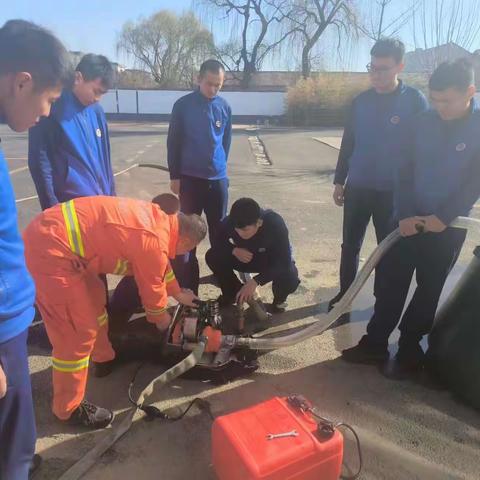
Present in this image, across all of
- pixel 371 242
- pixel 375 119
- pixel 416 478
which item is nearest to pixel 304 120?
pixel 371 242

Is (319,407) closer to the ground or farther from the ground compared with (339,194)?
closer to the ground

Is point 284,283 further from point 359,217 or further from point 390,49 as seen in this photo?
point 390,49

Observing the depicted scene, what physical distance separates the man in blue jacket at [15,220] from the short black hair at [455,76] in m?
1.97

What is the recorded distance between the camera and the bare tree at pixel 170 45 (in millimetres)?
40969

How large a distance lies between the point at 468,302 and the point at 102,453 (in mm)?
2173

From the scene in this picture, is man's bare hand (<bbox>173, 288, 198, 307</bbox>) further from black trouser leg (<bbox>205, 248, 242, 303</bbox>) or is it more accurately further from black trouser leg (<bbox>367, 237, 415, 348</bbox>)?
black trouser leg (<bbox>367, 237, 415, 348</bbox>)

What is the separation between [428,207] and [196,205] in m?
1.95

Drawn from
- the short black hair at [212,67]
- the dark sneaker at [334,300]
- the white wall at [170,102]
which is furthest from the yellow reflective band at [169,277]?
the white wall at [170,102]

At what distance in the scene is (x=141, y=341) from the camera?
3.01 metres

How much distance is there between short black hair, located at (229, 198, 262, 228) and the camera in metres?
3.16

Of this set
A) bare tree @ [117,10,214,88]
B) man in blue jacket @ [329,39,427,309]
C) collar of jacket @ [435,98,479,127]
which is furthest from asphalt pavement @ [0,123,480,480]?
bare tree @ [117,10,214,88]

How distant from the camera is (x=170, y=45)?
42.2 metres

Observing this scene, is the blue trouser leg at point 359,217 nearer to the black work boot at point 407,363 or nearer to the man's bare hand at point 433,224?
the man's bare hand at point 433,224

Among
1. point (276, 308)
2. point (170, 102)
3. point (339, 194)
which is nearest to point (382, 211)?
point (339, 194)
